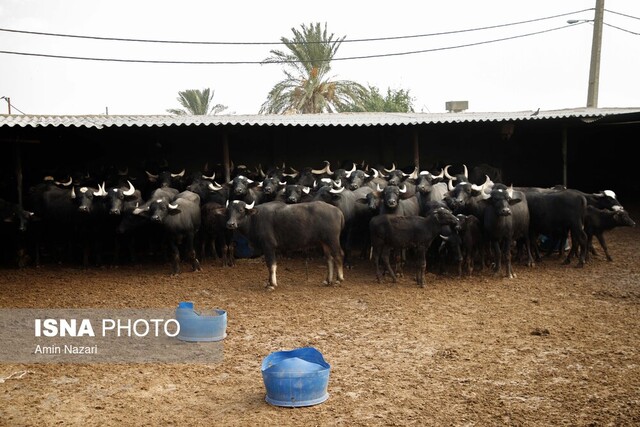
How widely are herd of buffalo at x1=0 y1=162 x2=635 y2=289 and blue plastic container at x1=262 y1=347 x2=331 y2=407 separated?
17.5 ft

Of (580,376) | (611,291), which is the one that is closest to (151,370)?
(580,376)

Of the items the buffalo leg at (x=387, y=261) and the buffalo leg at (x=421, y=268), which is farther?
the buffalo leg at (x=387, y=261)

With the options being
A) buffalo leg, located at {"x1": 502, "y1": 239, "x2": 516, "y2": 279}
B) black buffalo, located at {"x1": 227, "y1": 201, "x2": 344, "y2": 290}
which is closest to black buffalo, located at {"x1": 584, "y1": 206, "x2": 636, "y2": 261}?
buffalo leg, located at {"x1": 502, "y1": 239, "x2": 516, "y2": 279}

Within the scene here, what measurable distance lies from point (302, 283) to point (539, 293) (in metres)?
4.05

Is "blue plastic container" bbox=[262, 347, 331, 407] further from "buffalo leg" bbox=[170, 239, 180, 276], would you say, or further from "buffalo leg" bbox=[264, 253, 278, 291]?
"buffalo leg" bbox=[170, 239, 180, 276]

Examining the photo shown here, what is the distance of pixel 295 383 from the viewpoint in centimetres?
566

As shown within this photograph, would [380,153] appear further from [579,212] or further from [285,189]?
[579,212]

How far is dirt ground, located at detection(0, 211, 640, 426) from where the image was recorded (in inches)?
221

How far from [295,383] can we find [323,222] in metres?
5.74

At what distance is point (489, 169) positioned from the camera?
17641 millimetres

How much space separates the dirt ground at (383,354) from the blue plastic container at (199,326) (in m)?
0.34

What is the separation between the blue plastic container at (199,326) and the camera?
7816 millimetres

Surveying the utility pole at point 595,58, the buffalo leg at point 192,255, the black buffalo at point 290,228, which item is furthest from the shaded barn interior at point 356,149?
the black buffalo at point 290,228

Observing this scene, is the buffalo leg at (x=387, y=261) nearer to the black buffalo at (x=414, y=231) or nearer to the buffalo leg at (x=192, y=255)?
the black buffalo at (x=414, y=231)
